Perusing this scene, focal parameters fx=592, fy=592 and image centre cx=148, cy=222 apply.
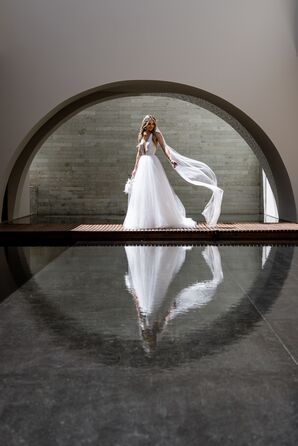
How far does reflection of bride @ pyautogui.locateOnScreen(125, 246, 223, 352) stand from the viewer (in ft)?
12.0

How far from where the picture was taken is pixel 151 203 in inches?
380

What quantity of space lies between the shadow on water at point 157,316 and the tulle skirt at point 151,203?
3249 millimetres

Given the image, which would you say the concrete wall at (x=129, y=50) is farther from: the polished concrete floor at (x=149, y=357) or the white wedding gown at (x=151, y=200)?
the polished concrete floor at (x=149, y=357)

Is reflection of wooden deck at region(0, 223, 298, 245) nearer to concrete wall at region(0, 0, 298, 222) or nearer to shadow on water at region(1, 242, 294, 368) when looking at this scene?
concrete wall at region(0, 0, 298, 222)

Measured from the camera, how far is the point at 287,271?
5625mm

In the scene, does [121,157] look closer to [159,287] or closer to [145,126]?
[145,126]

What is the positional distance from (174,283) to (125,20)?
21.8ft

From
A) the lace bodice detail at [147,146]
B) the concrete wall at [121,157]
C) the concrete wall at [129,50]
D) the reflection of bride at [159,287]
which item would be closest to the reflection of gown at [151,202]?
the lace bodice detail at [147,146]

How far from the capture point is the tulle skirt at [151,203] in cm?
959

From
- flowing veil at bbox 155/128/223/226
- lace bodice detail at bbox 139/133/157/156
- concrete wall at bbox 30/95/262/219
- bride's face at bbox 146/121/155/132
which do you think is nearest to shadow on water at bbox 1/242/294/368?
flowing veil at bbox 155/128/223/226

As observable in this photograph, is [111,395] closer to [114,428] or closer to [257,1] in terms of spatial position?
[114,428]

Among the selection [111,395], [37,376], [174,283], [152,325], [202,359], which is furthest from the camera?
[174,283]

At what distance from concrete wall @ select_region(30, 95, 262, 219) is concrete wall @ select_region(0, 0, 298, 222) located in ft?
24.4

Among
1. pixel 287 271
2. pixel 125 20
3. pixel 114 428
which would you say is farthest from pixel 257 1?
pixel 114 428
